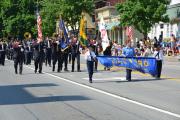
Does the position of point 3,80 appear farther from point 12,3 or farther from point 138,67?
point 12,3

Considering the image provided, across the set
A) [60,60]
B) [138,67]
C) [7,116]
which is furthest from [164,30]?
[7,116]

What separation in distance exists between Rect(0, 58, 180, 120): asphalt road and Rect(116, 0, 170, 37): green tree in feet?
94.6

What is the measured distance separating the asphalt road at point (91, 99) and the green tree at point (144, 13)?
2884 cm

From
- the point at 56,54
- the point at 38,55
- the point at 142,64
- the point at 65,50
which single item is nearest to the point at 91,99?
the point at 142,64

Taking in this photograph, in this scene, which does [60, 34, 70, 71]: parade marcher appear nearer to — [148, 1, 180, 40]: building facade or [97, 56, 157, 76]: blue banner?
[97, 56, 157, 76]: blue banner

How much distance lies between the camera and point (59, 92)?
17.2 metres

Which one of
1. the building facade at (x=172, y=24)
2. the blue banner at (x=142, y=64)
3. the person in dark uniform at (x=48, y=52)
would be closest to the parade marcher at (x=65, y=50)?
the person in dark uniform at (x=48, y=52)

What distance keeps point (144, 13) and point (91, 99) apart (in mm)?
36636

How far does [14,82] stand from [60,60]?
6256mm

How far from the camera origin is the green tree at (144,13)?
5041cm

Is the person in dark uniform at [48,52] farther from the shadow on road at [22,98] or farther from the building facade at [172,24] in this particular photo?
the building facade at [172,24]

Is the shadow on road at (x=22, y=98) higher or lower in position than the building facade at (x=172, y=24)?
lower

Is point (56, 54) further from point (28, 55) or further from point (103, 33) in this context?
point (28, 55)

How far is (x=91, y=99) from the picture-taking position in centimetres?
1517
